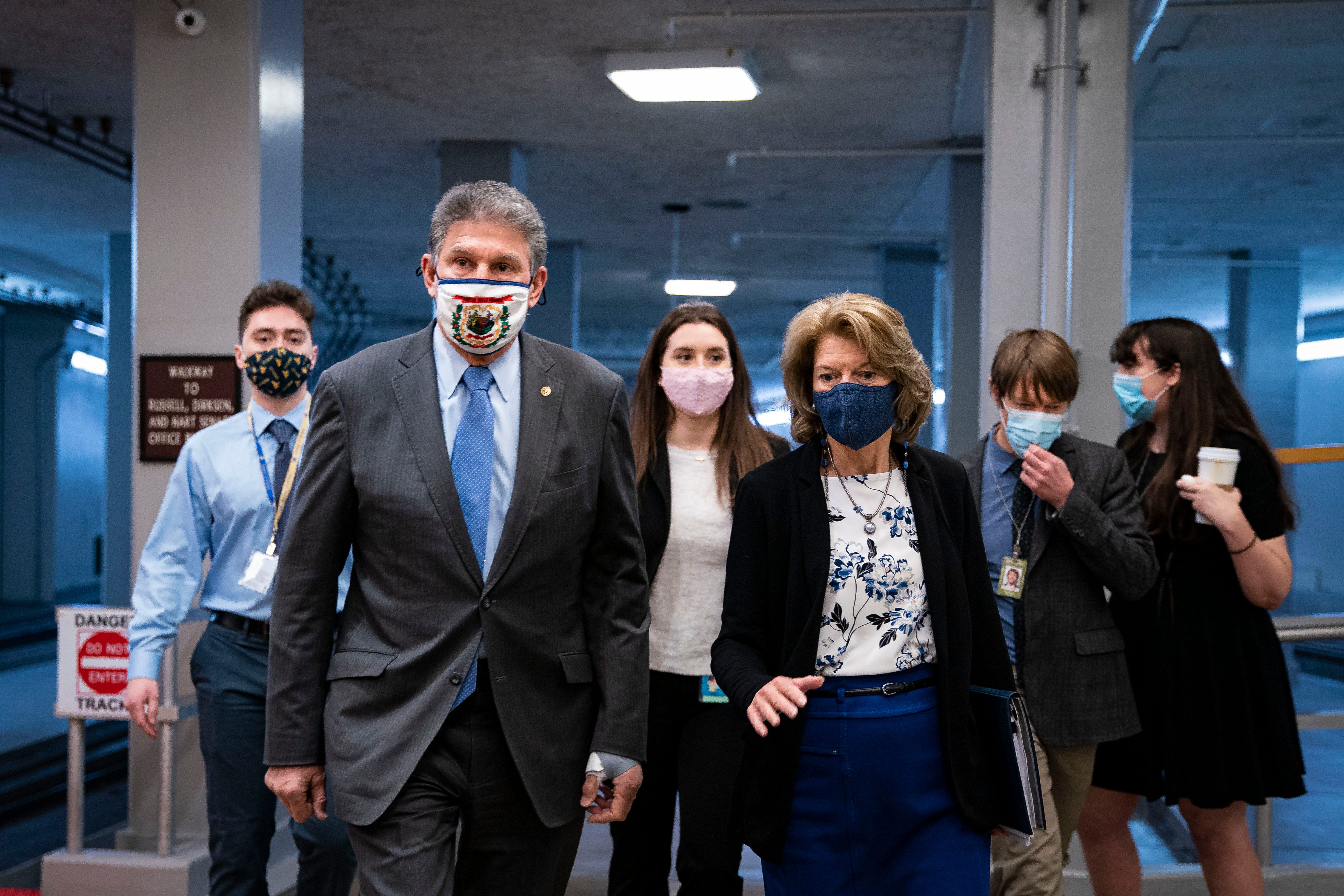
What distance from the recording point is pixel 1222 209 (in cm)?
1084

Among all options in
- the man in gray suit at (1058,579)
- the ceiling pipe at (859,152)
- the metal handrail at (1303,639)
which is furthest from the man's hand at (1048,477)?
the ceiling pipe at (859,152)

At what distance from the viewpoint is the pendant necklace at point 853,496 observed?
210 cm

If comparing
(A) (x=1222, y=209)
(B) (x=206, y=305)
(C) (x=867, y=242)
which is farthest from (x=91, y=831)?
(A) (x=1222, y=209)

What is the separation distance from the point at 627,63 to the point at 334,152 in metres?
3.85

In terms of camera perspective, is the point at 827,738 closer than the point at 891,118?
Yes

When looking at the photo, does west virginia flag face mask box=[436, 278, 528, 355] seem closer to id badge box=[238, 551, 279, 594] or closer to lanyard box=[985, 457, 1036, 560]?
id badge box=[238, 551, 279, 594]

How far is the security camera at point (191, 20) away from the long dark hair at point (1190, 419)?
3874 mm

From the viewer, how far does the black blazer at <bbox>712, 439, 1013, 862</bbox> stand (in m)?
2.00

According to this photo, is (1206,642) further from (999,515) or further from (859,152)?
(859,152)

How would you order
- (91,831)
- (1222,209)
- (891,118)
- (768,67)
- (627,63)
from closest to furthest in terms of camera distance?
(91,831)
(627,63)
(768,67)
(891,118)
(1222,209)

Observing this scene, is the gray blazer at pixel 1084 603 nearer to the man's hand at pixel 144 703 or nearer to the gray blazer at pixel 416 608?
the gray blazer at pixel 416 608

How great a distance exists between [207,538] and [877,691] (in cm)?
204

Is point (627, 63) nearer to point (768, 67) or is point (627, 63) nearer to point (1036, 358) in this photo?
point (768, 67)

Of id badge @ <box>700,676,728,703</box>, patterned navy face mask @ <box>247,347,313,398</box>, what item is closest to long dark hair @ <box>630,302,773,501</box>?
id badge @ <box>700,676,728,703</box>
